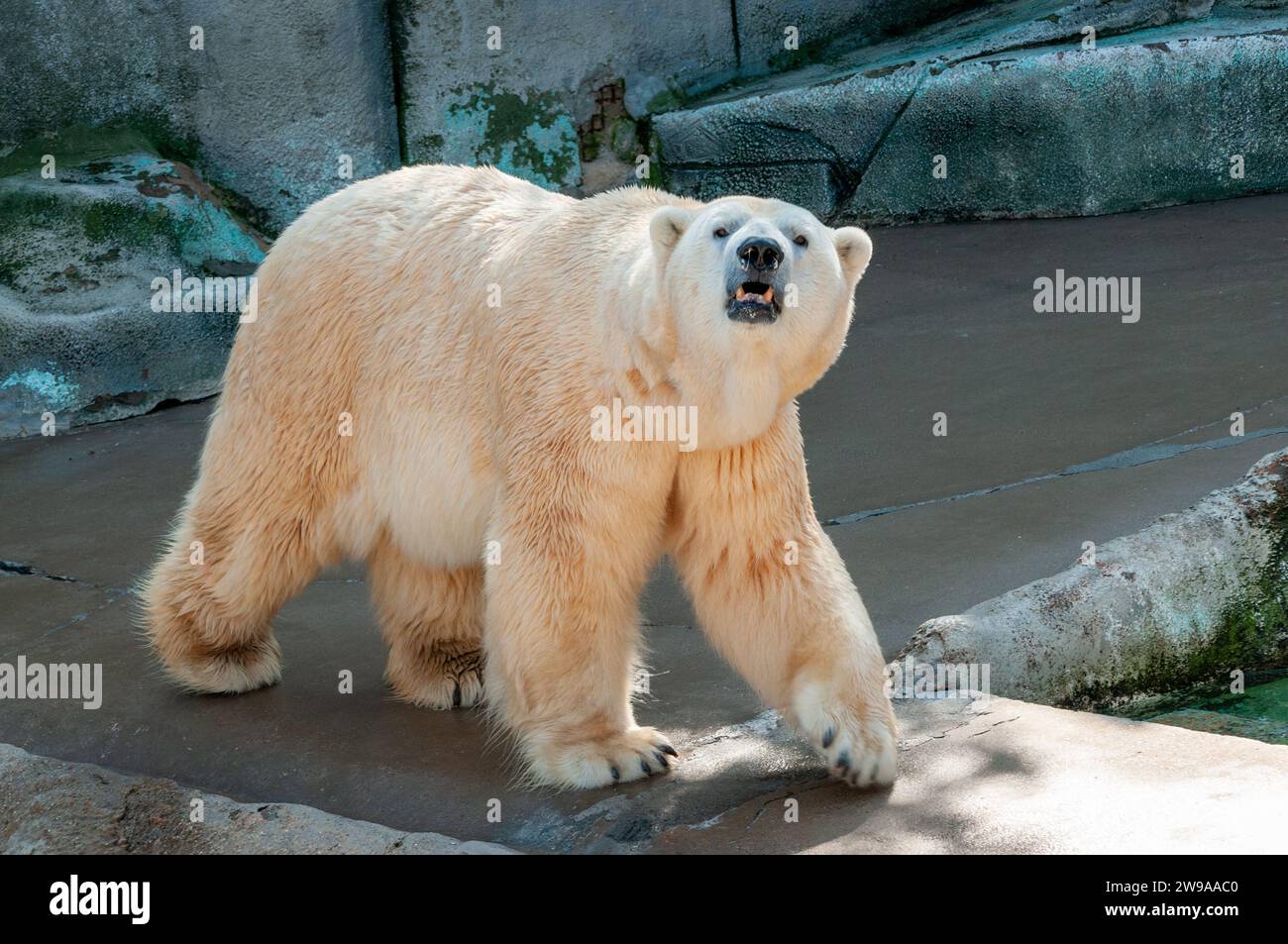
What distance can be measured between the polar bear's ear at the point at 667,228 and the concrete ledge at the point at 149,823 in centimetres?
137

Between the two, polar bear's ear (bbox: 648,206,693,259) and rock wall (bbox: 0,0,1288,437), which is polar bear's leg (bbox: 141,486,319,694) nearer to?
polar bear's ear (bbox: 648,206,693,259)

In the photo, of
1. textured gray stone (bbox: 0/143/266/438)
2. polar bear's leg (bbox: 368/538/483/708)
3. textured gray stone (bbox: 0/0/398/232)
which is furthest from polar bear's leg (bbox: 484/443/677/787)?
textured gray stone (bbox: 0/0/398/232)

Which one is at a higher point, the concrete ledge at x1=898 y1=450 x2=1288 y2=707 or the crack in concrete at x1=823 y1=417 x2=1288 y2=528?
the crack in concrete at x1=823 y1=417 x2=1288 y2=528

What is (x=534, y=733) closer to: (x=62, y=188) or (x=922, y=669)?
(x=922, y=669)

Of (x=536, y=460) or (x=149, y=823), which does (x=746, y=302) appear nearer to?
(x=536, y=460)

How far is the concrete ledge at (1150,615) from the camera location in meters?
4.20

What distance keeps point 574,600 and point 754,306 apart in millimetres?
874

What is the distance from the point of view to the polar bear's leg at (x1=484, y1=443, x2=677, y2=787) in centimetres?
365

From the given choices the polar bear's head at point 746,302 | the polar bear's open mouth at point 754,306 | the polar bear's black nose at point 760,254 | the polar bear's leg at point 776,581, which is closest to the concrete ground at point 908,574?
the polar bear's leg at point 776,581

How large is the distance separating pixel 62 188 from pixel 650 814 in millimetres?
5806

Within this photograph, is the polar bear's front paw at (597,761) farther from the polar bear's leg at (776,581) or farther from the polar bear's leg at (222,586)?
the polar bear's leg at (222,586)

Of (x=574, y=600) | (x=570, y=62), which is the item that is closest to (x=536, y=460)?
(x=574, y=600)

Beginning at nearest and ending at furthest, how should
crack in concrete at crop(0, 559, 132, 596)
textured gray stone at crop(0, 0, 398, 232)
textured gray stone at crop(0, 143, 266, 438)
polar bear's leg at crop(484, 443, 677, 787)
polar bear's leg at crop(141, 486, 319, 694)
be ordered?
1. polar bear's leg at crop(484, 443, 677, 787)
2. polar bear's leg at crop(141, 486, 319, 694)
3. crack in concrete at crop(0, 559, 132, 596)
4. textured gray stone at crop(0, 143, 266, 438)
5. textured gray stone at crop(0, 0, 398, 232)

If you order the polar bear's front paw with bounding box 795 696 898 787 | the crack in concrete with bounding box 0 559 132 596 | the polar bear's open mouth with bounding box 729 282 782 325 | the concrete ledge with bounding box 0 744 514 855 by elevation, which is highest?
the polar bear's open mouth with bounding box 729 282 782 325
